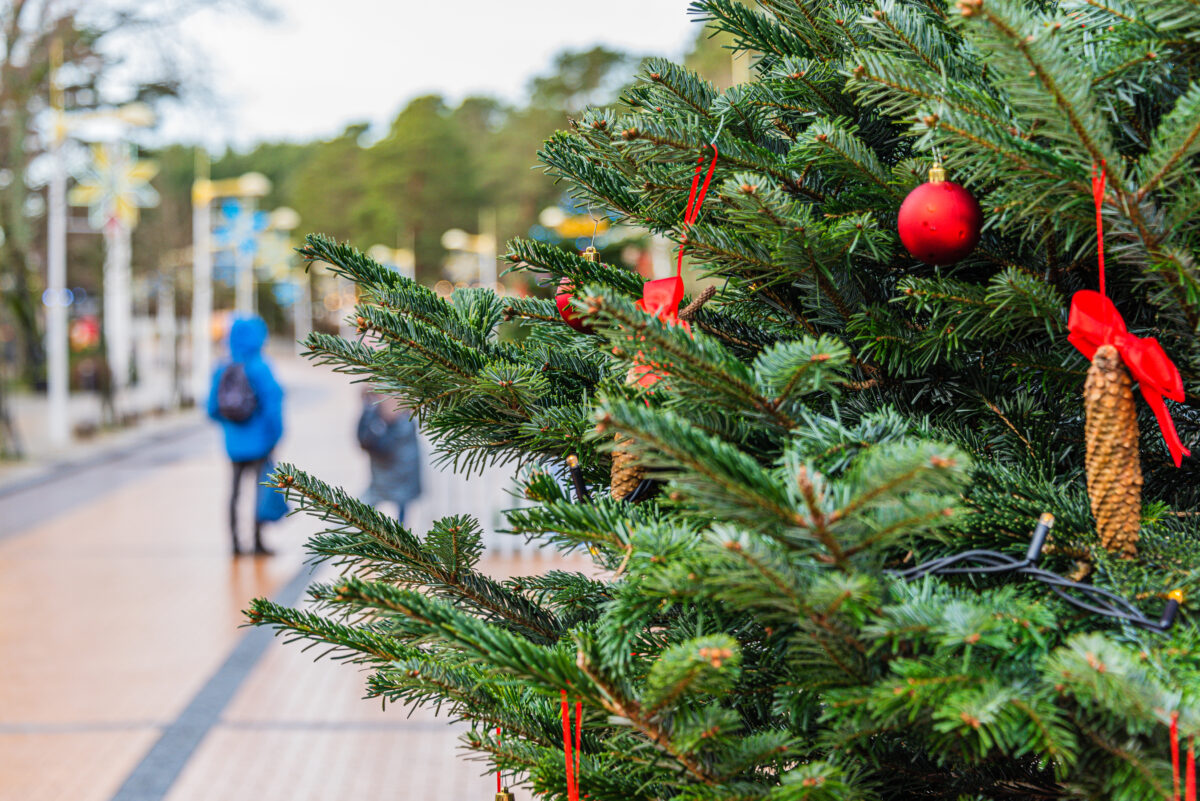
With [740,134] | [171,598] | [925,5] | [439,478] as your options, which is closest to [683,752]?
[740,134]

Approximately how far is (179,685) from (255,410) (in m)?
3.22

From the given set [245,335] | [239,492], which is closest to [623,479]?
[245,335]

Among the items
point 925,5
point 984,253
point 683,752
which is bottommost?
point 683,752

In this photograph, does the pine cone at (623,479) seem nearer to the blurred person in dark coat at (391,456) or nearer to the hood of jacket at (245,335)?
the blurred person in dark coat at (391,456)

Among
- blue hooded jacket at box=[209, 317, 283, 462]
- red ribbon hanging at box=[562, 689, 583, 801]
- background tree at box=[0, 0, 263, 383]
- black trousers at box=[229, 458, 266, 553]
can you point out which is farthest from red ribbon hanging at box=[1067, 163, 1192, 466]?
background tree at box=[0, 0, 263, 383]

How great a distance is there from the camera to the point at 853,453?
109 cm

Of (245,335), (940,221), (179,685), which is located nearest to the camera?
(940,221)

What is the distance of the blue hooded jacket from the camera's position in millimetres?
8734

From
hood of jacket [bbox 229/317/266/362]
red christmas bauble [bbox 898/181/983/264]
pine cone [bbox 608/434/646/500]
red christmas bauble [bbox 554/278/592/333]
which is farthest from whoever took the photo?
hood of jacket [bbox 229/317/266/362]

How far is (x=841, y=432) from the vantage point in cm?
110

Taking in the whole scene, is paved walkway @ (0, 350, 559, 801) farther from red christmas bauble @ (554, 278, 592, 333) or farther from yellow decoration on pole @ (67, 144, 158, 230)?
yellow decoration on pole @ (67, 144, 158, 230)

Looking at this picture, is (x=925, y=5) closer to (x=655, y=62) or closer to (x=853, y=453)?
(x=655, y=62)

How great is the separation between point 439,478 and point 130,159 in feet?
62.7

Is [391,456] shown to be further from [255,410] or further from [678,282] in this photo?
[678,282]
